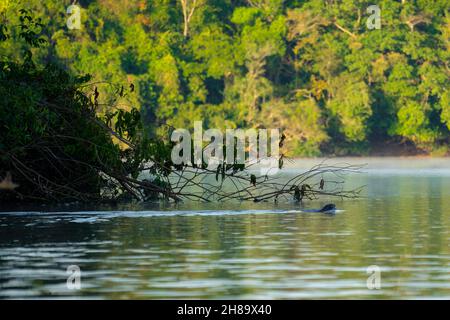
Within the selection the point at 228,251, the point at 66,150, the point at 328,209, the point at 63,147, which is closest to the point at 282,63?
the point at 328,209

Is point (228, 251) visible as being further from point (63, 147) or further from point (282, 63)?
point (282, 63)

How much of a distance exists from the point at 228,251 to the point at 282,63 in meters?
51.1

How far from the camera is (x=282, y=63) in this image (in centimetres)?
6788

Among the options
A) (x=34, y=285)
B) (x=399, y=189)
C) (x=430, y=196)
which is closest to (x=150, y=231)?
(x=34, y=285)

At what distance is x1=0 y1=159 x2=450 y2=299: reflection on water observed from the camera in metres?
13.7

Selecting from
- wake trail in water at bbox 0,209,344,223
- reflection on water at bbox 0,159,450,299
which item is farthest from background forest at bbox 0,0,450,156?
wake trail in water at bbox 0,209,344,223

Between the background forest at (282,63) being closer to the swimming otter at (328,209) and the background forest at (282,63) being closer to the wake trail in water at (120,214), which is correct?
the wake trail in water at (120,214)

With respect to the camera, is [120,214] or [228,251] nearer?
[228,251]

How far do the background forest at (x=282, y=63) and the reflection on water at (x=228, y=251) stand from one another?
125 feet

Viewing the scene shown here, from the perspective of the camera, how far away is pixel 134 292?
13406mm

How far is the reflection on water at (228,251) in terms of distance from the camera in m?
13.7

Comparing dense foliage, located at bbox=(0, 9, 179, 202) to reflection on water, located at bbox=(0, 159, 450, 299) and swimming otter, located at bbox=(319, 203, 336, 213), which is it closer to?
reflection on water, located at bbox=(0, 159, 450, 299)
